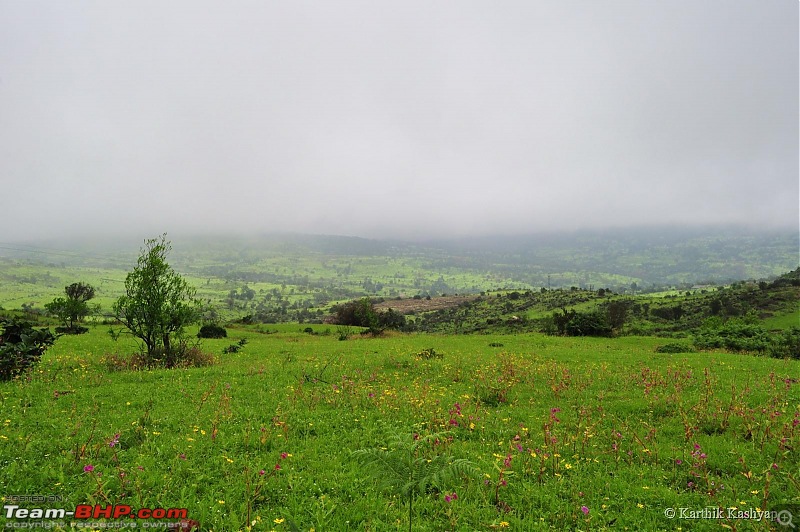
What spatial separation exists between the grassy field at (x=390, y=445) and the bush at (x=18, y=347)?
73 centimetres

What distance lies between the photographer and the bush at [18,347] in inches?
571

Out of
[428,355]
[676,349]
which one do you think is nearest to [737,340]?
[676,349]

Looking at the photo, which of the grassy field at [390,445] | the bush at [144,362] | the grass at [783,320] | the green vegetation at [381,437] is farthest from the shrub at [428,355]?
the grass at [783,320]

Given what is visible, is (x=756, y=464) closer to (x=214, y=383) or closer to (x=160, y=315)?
(x=214, y=383)

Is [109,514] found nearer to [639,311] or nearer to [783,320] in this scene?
[783,320]

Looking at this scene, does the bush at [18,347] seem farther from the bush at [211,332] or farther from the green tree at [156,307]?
the bush at [211,332]

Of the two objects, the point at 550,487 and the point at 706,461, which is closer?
the point at 550,487

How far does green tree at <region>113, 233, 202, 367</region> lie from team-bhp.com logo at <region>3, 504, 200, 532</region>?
14.5 m

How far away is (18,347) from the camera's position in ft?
50.3

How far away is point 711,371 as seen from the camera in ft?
59.8

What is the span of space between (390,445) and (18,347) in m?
18.5

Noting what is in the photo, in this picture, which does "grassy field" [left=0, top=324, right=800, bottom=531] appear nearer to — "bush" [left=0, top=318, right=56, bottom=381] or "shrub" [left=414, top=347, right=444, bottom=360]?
"bush" [left=0, top=318, right=56, bottom=381]

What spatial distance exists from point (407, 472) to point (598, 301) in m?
123

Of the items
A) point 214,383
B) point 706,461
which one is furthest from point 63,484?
point 706,461
